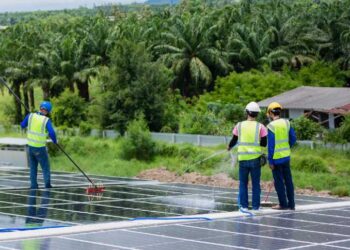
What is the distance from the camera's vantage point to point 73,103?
48.3m

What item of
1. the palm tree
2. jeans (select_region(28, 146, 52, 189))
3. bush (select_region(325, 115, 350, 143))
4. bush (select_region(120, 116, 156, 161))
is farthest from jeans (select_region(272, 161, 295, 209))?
the palm tree

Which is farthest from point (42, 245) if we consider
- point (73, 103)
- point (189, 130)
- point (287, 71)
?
point (287, 71)

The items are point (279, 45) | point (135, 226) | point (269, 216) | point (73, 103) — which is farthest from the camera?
point (279, 45)

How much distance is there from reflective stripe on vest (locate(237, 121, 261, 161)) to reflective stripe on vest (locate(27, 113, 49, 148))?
18.7ft

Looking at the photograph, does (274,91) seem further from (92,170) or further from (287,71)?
(92,170)

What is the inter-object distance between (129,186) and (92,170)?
8.59 metres

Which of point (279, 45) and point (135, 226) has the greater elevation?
point (279, 45)

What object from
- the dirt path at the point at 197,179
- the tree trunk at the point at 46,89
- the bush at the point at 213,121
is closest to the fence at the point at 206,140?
the bush at the point at 213,121

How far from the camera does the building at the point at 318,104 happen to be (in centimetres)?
4197

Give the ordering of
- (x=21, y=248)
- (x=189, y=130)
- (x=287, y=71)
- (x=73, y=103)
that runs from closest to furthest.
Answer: (x=21, y=248), (x=189, y=130), (x=73, y=103), (x=287, y=71)

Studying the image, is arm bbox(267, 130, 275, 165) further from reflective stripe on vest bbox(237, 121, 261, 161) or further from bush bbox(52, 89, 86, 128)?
bush bbox(52, 89, 86, 128)

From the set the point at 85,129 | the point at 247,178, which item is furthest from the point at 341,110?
the point at 247,178

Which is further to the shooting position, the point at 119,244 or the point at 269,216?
→ the point at 269,216

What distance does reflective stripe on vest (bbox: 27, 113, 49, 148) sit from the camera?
18312 millimetres
